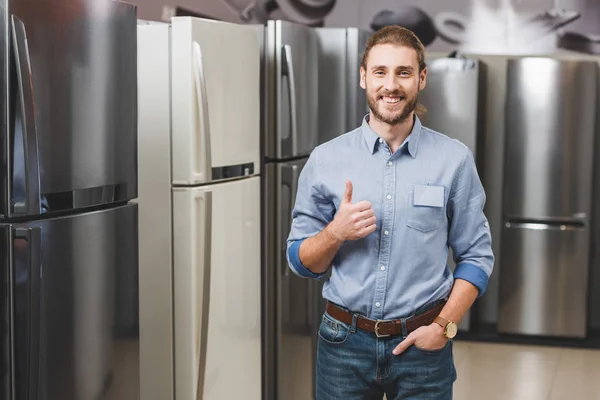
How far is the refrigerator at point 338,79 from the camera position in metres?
4.25

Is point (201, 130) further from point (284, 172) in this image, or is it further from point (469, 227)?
point (469, 227)

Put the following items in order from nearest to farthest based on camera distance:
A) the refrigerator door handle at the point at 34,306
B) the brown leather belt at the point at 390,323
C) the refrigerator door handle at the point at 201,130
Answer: the brown leather belt at the point at 390,323 < the refrigerator door handle at the point at 34,306 < the refrigerator door handle at the point at 201,130

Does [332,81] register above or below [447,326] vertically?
above

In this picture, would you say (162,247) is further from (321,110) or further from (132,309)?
(321,110)

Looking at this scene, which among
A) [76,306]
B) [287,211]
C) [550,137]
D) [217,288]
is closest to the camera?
[76,306]

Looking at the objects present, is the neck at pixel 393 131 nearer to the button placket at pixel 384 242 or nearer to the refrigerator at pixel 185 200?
the button placket at pixel 384 242

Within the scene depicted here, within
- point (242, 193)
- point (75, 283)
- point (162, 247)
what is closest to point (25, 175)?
point (75, 283)

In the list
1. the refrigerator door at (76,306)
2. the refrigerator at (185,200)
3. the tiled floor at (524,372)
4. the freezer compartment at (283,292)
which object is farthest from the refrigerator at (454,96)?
the refrigerator door at (76,306)

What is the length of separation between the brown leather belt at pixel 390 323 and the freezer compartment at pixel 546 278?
374 centimetres

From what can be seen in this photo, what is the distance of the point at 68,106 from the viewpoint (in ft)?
7.52

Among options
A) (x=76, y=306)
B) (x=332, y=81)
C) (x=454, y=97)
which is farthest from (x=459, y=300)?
(x=454, y=97)

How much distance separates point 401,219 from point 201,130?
1.24 m

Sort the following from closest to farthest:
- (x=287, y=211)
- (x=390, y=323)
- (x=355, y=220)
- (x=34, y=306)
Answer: (x=355, y=220) < (x=390, y=323) < (x=34, y=306) < (x=287, y=211)

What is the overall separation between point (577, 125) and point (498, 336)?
4.63 ft
